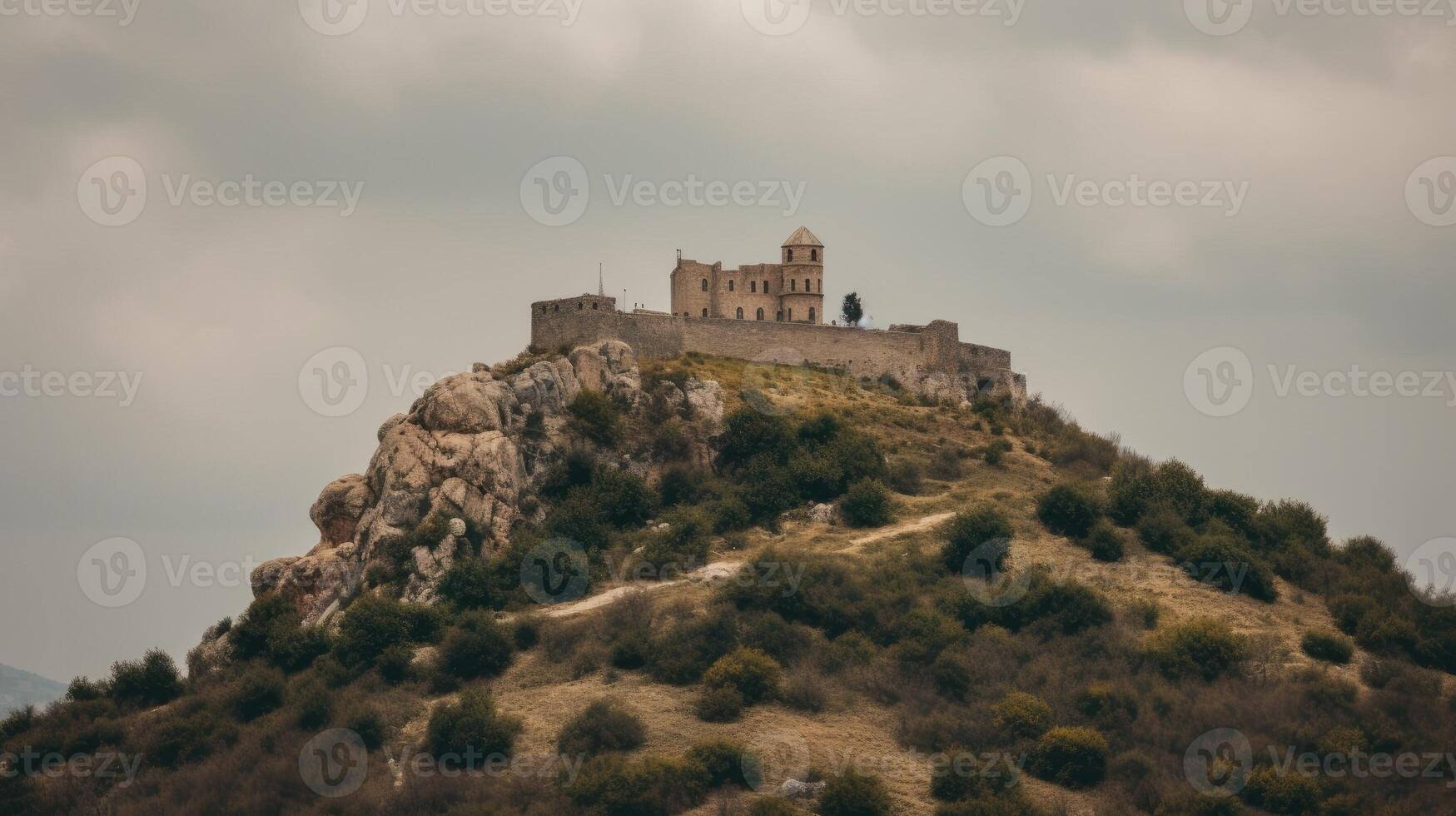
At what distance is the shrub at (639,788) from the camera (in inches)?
2105

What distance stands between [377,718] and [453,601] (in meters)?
6.84

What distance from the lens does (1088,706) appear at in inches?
2290

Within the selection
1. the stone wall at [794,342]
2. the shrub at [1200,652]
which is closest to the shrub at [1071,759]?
the shrub at [1200,652]

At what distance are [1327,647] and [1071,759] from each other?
37.1 ft

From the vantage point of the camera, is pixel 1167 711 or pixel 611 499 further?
pixel 611 499

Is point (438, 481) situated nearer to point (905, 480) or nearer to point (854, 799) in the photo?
point (905, 480)

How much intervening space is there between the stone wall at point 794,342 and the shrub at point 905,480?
8.86m

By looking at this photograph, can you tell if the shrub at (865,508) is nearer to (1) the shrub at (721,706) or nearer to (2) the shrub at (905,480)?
(2) the shrub at (905,480)

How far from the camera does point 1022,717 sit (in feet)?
188

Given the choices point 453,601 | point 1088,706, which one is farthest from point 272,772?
point 1088,706

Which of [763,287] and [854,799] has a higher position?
[763,287]

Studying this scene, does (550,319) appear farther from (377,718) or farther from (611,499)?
(377,718)

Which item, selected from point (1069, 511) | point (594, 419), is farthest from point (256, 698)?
point (1069, 511)

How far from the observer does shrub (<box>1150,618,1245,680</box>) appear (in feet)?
197
